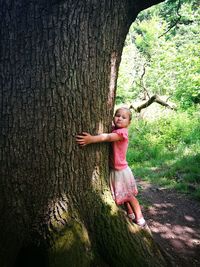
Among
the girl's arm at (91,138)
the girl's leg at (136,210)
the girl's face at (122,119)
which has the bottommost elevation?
the girl's leg at (136,210)

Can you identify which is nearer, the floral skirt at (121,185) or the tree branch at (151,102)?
the floral skirt at (121,185)

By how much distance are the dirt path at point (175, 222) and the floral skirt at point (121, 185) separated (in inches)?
34.2

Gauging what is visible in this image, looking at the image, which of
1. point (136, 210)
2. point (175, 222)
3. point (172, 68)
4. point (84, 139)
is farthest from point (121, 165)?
point (172, 68)

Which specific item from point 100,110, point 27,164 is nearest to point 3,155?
point 27,164

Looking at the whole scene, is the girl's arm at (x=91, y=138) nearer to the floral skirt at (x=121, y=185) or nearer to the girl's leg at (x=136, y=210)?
the floral skirt at (x=121, y=185)

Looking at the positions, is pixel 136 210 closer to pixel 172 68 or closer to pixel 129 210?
pixel 129 210

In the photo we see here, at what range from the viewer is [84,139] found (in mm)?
2861

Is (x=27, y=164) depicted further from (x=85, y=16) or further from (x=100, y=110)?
(x=85, y=16)

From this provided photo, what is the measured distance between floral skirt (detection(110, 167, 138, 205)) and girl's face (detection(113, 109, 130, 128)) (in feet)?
1.62

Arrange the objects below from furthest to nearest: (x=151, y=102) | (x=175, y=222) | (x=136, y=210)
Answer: (x=151, y=102) < (x=175, y=222) < (x=136, y=210)

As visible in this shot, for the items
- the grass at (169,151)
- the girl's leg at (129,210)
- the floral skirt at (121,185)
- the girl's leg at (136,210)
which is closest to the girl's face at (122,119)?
the floral skirt at (121,185)

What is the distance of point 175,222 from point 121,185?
179 cm

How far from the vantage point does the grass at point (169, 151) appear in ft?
22.4

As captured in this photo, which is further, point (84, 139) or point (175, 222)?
point (175, 222)
